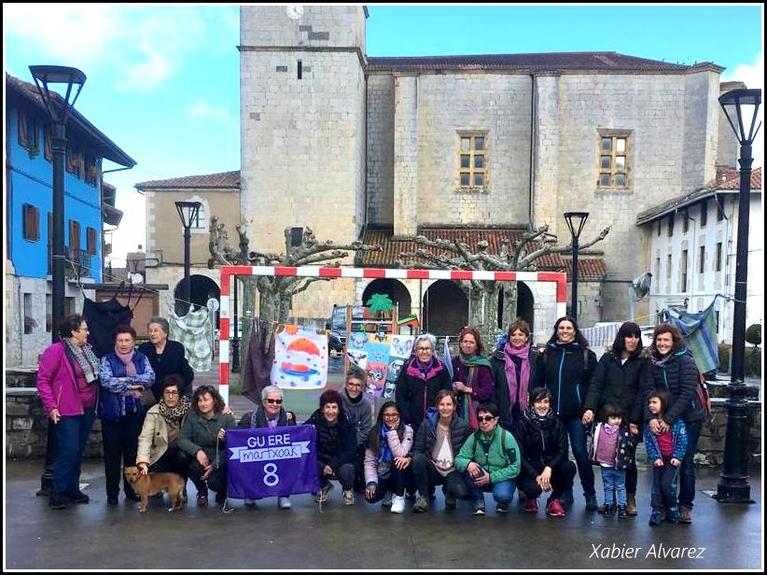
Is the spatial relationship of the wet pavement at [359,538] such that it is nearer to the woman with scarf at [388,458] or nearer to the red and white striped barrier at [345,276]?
the woman with scarf at [388,458]

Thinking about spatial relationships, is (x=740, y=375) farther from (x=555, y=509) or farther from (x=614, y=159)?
(x=614, y=159)

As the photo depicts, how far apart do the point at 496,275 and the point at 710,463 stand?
3460 mm

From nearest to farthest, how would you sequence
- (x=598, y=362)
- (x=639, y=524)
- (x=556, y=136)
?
(x=639, y=524)
(x=598, y=362)
(x=556, y=136)

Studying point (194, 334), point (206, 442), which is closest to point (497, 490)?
point (206, 442)

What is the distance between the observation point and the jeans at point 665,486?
5969 millimetres

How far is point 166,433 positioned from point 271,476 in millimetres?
1079

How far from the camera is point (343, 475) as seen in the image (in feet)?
21.1

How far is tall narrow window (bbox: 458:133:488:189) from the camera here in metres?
31.3

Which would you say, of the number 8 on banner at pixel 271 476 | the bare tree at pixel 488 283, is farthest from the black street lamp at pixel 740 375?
the bare tree at pixel 488 283

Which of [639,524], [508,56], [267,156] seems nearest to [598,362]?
[639,524]

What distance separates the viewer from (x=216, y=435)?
6512mm

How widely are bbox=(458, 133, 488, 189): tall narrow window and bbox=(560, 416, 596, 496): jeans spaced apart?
2560 centimetres

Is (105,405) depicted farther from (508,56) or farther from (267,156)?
(508,56)

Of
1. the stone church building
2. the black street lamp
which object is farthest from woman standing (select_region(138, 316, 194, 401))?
the stone church building
